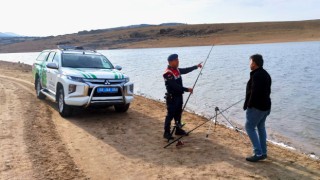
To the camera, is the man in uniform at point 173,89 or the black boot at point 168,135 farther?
the black boot at point 168,135

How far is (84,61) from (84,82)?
1.56 meters

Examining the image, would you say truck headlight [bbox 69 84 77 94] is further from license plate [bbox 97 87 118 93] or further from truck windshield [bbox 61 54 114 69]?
truck windshield [bbox 61 54 114 69]

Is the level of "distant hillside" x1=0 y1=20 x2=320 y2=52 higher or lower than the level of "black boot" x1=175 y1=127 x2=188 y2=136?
higher

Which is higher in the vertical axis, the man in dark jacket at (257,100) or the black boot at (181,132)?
the man in dark jacket at (257,100)

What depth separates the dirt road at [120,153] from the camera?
19.6ft

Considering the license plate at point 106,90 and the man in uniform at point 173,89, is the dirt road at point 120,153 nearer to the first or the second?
the man in uniform at point 173,89

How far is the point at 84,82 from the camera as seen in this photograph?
9227 mm

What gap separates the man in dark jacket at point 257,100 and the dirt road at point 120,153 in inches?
12.9

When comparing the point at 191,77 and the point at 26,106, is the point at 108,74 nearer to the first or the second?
the point at 26,106

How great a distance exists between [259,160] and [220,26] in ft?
247

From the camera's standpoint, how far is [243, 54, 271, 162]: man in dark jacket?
20.0ft

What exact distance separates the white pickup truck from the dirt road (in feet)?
1.70

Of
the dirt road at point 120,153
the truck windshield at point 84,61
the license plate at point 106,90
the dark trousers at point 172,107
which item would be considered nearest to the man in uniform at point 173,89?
the dark trousers at point 172,107

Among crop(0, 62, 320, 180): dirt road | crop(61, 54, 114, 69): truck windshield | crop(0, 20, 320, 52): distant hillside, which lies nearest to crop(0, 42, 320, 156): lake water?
crop(0, 62, 320, 180): dirt road
